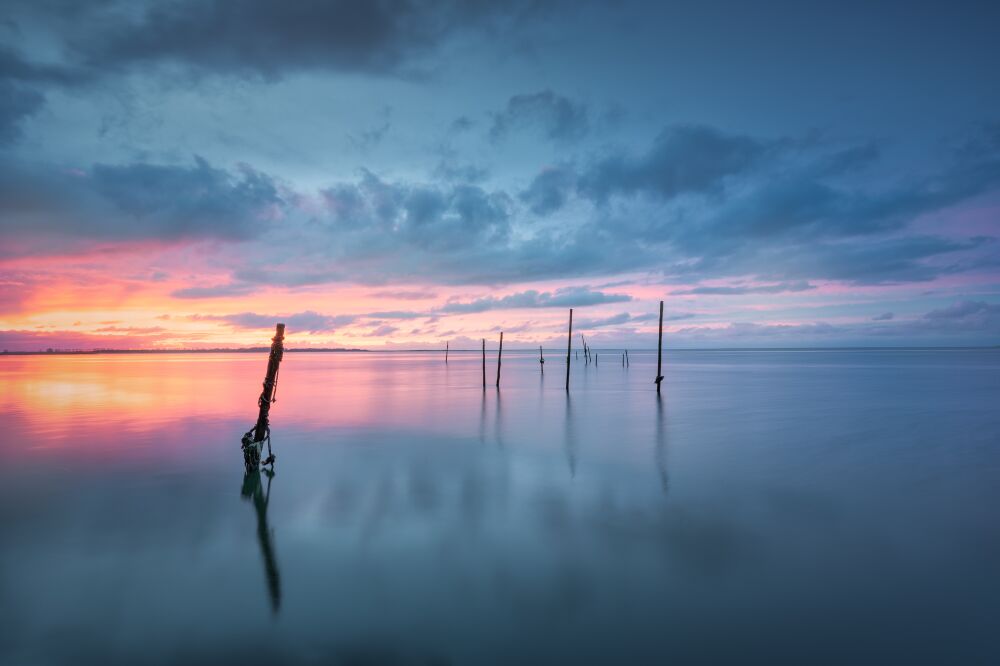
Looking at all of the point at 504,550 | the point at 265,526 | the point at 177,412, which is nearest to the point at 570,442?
the point at 504,550

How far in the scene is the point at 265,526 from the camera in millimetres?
10680

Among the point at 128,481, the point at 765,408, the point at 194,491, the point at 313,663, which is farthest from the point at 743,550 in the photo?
the point at 765,408

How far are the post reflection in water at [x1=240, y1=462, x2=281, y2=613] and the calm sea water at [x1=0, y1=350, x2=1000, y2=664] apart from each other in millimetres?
84

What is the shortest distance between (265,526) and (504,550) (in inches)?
198

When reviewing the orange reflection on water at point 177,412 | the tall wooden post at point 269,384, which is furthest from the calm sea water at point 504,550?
the tall wooden post at point 269,384

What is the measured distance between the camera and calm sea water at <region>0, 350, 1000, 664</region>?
6.41m

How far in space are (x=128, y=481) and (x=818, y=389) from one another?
4710 cm

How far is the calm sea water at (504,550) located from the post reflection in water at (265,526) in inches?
3.3

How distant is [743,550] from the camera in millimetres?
9117

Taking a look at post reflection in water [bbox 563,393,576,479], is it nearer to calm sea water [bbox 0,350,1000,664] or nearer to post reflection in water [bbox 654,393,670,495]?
calm sea water [bbox 0,350,1000,664]

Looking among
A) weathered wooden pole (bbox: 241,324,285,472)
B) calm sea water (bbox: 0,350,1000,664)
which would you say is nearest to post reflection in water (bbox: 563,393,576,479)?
calm sea water (bbox: 0,350,1000,664)

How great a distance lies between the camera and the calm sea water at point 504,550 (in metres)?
6.41

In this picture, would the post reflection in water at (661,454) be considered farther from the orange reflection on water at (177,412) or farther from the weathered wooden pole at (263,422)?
the weathered wooden pole at (263,422)

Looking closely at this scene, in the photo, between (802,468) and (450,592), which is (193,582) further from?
(802,468)
